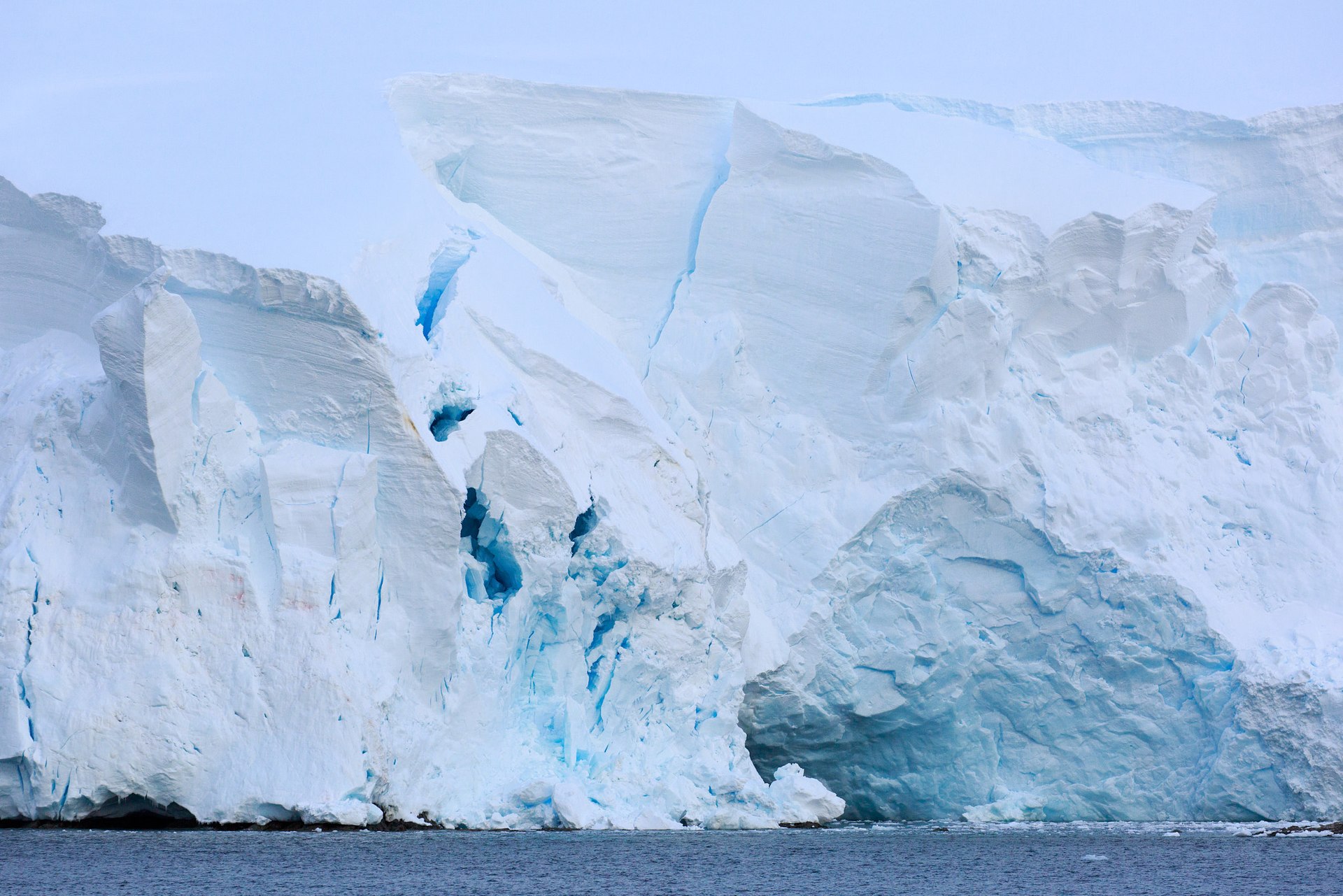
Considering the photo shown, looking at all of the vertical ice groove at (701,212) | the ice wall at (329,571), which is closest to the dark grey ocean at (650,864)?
the ice wall at (329,571)

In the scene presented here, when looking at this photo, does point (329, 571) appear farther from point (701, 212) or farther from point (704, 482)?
point (701, 212)

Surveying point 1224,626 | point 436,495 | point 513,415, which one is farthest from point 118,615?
point 1224,626

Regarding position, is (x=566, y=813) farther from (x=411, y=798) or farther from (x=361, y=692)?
(x=361, y=692)

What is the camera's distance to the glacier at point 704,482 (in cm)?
1059

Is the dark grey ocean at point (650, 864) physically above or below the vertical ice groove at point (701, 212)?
below

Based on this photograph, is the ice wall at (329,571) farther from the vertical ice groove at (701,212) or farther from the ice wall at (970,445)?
the vertical ice groove at (701,212)

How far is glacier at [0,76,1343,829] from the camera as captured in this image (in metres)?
10.6

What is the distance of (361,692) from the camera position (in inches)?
418

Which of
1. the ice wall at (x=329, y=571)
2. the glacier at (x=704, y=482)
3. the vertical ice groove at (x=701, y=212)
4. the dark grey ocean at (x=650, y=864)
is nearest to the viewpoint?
the dark grey ocean at (x=650, y=864)

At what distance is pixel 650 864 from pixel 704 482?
4.27 metres

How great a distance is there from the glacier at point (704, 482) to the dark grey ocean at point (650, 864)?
409mm

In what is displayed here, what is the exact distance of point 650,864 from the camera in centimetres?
1006

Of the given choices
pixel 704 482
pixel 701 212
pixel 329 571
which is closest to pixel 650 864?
pixel 329 571

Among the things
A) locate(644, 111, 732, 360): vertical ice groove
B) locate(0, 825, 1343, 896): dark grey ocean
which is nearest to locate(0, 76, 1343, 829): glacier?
locate(644, 111, 732, 360): vertical ice groove
